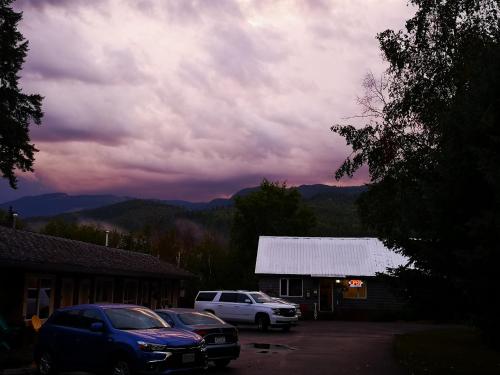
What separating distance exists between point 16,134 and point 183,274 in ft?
47.9

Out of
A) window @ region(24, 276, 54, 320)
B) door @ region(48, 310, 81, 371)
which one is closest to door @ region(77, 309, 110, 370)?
door @ region(48, 310, 81, 371)

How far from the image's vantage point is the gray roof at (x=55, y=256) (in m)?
18.5

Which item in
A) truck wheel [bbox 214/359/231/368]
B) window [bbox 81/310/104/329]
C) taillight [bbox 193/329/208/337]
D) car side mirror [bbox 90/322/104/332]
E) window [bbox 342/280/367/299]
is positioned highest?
window [bbox 342/280/367/299]

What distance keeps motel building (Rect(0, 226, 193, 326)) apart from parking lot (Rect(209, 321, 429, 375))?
22.8 feet

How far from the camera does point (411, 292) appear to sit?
14.8m

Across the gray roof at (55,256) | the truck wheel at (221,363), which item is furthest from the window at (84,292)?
the truck wheel at (221,363)

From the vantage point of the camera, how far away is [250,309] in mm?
27781

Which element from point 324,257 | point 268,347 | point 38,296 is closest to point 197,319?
point 268,347

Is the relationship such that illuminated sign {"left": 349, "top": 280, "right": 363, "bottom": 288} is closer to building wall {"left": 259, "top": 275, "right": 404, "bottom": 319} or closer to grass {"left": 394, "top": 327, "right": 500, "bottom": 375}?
building wall {"left": 259, "top": 275, "right": 404, "bottom": 319}

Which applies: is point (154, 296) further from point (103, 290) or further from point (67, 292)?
point (67, 292)

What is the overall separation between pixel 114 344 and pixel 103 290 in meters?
17.0

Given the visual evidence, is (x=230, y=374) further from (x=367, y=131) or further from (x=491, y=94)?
(x=367, y=131)

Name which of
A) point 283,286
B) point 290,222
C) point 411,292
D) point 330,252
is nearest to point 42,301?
point 411,292

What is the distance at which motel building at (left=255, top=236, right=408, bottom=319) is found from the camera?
4112cm
